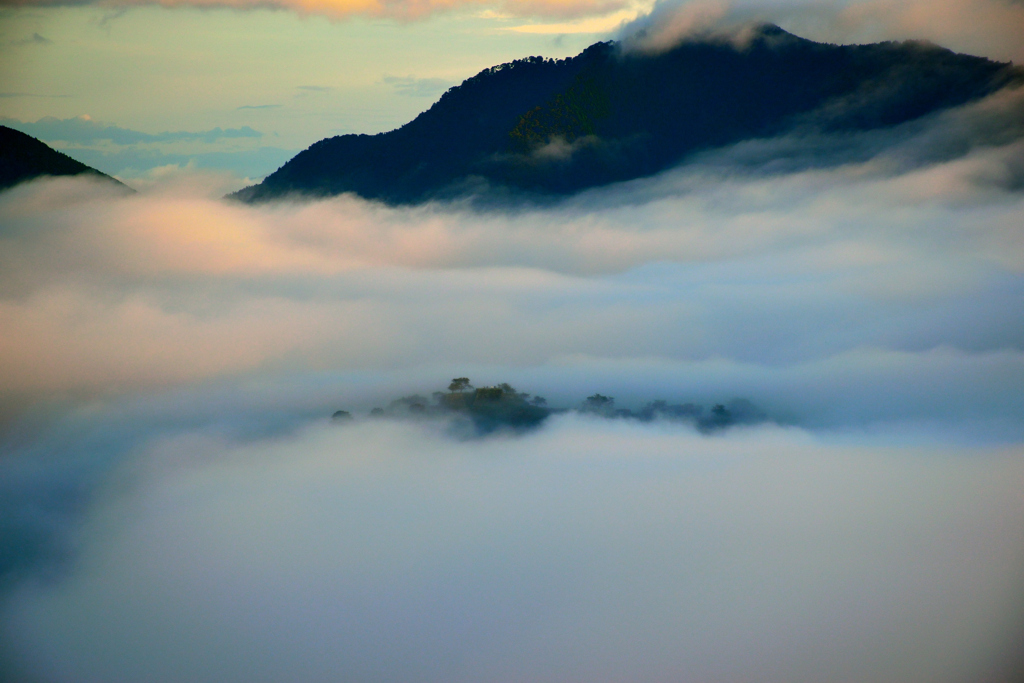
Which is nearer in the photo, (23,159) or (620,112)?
(23,159)

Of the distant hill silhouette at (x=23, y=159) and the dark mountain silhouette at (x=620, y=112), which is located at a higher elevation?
the dark mountain silhouette at (x=620, y=112)

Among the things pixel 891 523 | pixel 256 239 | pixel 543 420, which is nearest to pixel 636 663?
pixel 543 420

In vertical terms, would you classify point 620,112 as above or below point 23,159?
above

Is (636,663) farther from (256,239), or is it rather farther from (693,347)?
(256,239)

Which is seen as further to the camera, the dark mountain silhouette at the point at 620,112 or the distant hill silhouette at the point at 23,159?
the dark mountain silhouette at the point at 620,112
